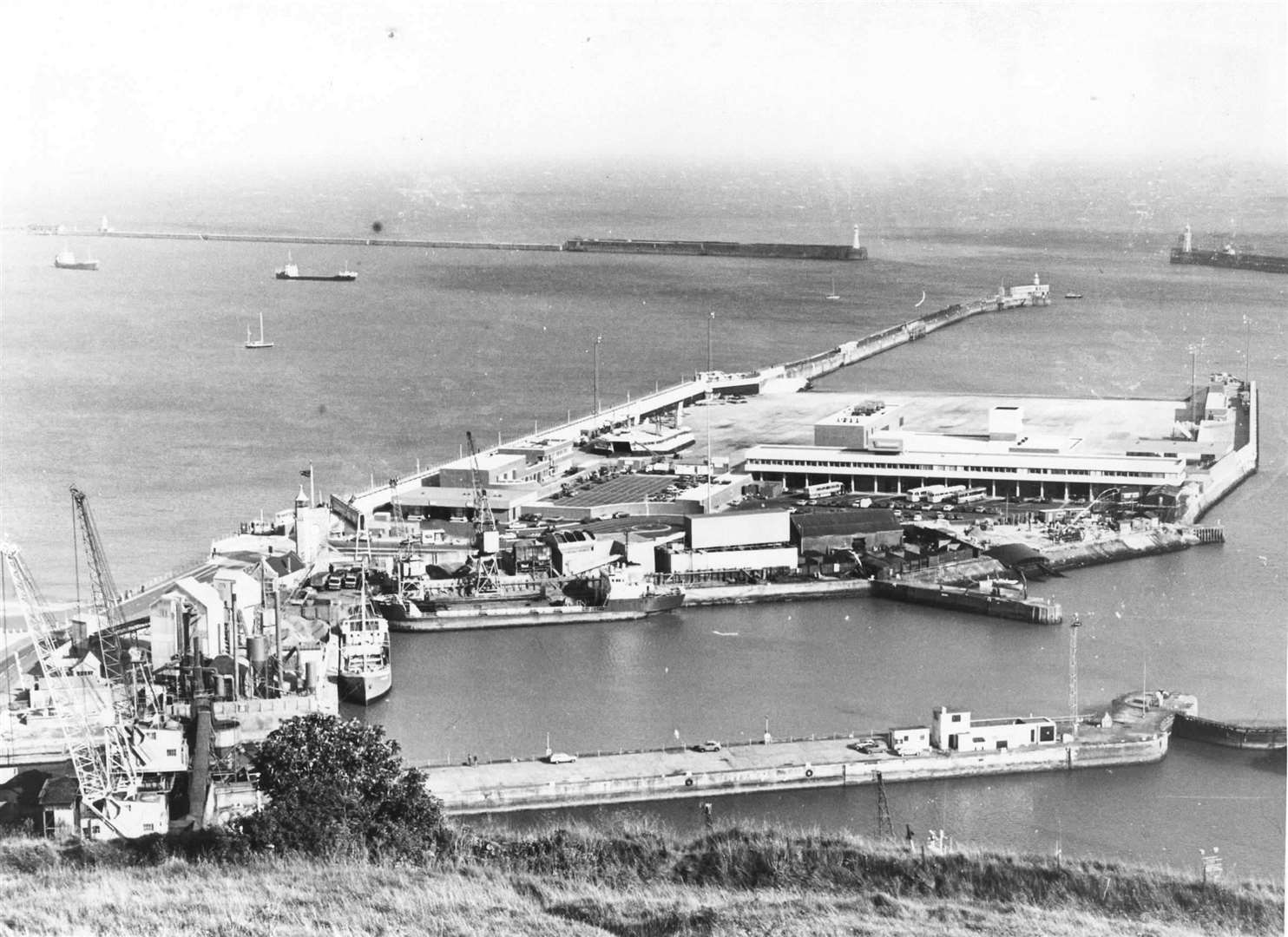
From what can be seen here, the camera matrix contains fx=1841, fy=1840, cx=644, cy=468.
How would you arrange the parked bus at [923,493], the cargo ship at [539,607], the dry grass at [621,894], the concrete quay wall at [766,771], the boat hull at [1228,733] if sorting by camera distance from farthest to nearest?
1. the parked bus at [923,493]
2. the cargo ship at [539,607]
3. the boat hull at [1228,733]
4. the concrete quay wall at [766,771]
5. the dry grass at [621,894]

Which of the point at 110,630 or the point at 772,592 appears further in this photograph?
the point at 772,592

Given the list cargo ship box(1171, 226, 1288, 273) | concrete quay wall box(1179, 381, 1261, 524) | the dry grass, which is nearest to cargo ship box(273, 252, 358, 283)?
cargo ship box(1171, 226, 1288, 273)

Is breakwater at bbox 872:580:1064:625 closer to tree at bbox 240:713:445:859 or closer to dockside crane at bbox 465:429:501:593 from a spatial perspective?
dockside crane at bbox 465:429:501:593

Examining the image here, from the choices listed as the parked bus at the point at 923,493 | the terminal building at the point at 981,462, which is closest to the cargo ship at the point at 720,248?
the terminal building at the point at 981,462

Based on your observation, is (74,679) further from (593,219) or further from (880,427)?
(593,219)

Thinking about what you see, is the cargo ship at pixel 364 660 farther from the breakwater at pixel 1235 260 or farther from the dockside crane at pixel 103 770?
the breakwater at pixel 1235 260

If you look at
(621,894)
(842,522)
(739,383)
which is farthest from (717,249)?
(621,894)

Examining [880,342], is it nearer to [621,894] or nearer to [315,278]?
[315,278]
